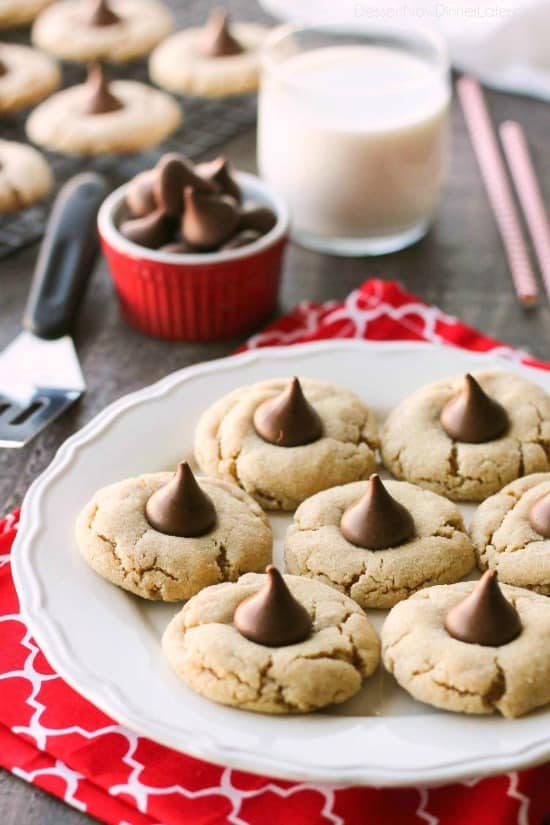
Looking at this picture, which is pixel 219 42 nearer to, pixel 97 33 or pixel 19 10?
pixel 97 33

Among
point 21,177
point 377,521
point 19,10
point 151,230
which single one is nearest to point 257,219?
point 151,230

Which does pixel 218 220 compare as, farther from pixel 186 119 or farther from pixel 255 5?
pixel 255 5

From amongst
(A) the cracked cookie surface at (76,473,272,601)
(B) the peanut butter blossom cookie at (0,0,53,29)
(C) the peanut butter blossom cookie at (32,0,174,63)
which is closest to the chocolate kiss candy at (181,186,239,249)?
(A) the cracked cookie surface at (76,473,272,601)

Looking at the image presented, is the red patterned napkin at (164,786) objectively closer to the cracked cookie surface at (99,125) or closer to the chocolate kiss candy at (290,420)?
the chocolate kiss candy at (290,420)

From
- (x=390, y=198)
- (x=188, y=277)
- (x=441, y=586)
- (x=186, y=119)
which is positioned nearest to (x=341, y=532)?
(x=441, y=586)

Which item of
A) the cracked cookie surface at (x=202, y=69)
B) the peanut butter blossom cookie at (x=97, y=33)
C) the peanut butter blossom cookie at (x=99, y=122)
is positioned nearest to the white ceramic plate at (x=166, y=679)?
the peanut butter blossom cookie at (x=99, y=122)
